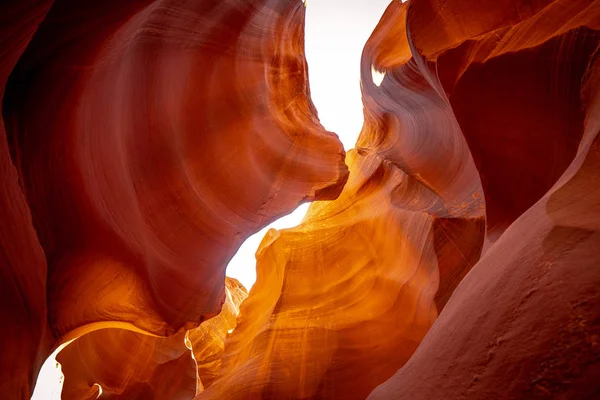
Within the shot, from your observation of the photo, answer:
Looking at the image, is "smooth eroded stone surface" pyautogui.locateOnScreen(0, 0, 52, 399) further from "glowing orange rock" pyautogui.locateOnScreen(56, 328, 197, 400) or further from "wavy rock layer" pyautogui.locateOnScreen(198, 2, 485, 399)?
"glowing orange rock" pyautogui.locateOnScreen(56, 328, 197, 400)

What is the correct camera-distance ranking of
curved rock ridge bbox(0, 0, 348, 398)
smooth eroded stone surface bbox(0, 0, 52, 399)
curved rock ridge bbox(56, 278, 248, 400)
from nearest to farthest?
smooth eroded stone surface bbox(0, 0, 52, 399)
curved rock ridge bbox(0, 0, 348, 398)
curved rock ridge bbox(56, 278, 248, 400)

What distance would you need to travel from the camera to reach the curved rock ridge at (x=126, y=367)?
8344 millimetres

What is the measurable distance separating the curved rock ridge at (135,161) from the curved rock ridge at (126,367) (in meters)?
3.98

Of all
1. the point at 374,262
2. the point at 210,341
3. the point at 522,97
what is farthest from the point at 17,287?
the point at 210,341

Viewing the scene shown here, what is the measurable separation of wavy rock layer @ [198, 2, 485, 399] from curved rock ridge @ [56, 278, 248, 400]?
46.6 inches

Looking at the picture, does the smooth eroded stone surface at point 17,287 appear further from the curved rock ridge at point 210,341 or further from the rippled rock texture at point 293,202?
the curved rock ridge at point 210,341

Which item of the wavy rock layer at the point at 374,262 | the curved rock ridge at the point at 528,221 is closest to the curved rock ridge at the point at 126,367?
the wavy rock layer at the point at 374,262

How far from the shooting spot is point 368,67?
10742 millimetres

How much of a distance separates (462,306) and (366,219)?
6.48 m

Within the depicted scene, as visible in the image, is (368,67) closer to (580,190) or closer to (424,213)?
(424,213)

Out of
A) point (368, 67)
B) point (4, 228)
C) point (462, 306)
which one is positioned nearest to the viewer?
point (462, 306)

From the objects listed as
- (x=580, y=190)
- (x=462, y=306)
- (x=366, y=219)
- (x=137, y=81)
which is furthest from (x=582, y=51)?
(x=366, y=219)

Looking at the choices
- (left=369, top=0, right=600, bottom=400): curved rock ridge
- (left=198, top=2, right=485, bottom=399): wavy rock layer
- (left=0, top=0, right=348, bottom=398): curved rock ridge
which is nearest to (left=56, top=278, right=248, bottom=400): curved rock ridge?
(left=198, top=2, right=485, bottom=399): wavy rock layer

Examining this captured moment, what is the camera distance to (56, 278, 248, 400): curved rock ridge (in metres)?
8.34
